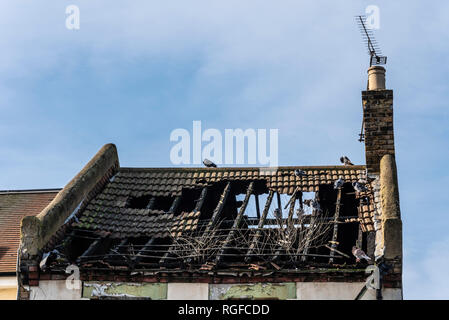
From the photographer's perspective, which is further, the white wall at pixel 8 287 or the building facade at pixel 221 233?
the white wall at pixel 8 287

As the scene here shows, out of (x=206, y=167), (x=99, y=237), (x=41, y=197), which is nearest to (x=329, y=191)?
(x=206, y=167)

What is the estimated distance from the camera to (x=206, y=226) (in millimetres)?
18875

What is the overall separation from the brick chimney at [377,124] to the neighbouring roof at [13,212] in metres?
9.78

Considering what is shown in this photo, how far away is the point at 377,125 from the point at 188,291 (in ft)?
22.5

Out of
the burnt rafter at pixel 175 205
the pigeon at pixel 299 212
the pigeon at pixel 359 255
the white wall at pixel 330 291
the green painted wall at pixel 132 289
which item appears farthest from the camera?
the burnt rafter at pixel 175 205

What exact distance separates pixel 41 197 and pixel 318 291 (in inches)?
486

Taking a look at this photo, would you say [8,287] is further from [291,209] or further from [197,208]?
[291,209]

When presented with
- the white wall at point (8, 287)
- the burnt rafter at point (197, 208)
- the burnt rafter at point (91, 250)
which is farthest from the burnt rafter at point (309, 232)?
the white wall at point (8, 287)

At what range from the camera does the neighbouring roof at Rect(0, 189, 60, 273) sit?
21.8 meters

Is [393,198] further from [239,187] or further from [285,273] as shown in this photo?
[239,187]

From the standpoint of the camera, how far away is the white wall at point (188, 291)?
1689cm

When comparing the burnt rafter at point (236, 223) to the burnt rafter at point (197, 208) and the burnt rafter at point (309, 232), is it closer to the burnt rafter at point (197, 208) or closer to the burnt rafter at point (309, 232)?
the burnt rafter at point (197, 208)
